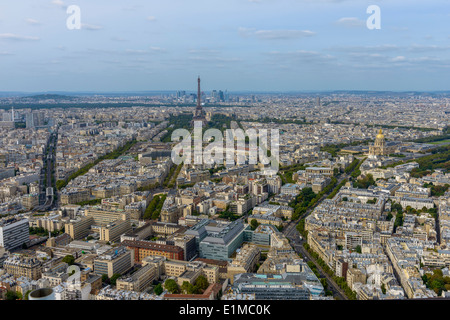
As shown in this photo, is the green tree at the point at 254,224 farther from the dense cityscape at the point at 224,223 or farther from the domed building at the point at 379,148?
the domed building at the point at 379,148

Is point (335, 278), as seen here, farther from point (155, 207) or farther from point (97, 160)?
point (97, 160)

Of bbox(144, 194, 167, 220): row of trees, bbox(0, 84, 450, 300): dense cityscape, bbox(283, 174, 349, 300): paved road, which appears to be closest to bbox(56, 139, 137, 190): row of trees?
bbox(0, 84, 450, 300): dense cityscape

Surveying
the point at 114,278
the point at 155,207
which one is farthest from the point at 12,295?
the point at 155,207

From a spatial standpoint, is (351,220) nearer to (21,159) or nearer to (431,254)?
(431,254)

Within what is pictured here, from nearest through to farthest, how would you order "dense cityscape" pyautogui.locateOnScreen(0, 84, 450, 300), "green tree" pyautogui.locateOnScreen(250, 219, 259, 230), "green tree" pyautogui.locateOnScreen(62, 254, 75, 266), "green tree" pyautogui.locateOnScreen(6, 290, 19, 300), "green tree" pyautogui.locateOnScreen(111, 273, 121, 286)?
"green tree" pyautogui.locateOnScreen(6, 290, 19, 300)
"dense cityscape" pyautogui.locateOnScreen(0, 84, 450, 300)
"green tree" pyautogui.locateOnScreen(111, 273, 121, 286)
"green tree" pyautogui.locateOnScreen(62, 254, 75, 266)
"green tree" pyautogui.locateOnScreen(250, 219, 259, 230)

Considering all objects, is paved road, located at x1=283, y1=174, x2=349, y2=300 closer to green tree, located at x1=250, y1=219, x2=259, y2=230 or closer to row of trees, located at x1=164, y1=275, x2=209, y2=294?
green tree, located at x1=250, y1=219, x2=259, y2=230

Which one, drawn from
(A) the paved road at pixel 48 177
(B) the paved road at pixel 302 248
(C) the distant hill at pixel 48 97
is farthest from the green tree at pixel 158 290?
(C) the distant hill at pixel 48 97
